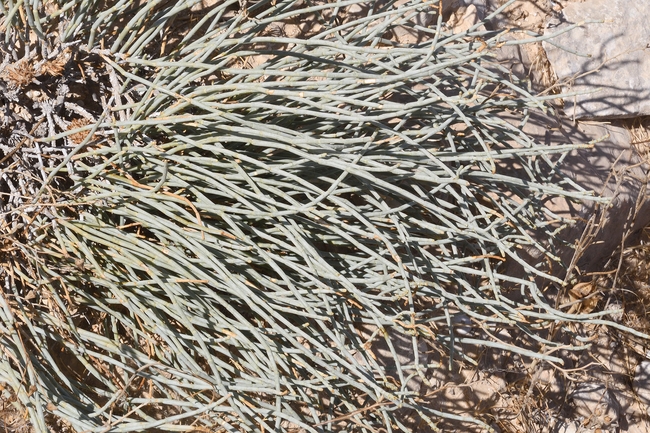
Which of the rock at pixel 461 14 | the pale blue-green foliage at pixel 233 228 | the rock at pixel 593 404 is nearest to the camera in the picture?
the pale blue-green foliage at pixel 233 228

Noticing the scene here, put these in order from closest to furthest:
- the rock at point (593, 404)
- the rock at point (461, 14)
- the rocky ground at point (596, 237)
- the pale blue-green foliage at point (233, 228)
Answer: the pale blue-green foliage at point (233, 228) → the rock at point (461, 14) → the rocky ground at point (596, 237) → the rock at point (593, 404)

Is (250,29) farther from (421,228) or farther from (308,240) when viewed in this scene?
(421,228)

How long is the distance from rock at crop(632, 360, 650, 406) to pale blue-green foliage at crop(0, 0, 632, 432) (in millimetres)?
985

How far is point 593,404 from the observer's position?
2.17 metres

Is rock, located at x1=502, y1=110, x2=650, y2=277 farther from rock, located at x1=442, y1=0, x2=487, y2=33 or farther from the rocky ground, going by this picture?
rock, located at x1=442, y1=0, x2=487, y2=33

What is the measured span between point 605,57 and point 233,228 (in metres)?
1.39

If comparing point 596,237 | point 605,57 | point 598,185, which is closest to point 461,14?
point 605,57

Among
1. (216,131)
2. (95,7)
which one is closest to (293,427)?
(216,131)

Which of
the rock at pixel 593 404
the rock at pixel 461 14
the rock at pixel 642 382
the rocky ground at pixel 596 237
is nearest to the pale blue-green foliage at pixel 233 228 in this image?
the rock at pixel 461 14

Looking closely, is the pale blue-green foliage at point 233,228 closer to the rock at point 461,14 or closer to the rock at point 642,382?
the rock at point 461,14

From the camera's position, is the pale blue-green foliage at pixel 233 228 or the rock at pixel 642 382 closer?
the pale blue-green foliage at pixel 233 228

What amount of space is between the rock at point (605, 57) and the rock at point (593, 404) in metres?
0.91

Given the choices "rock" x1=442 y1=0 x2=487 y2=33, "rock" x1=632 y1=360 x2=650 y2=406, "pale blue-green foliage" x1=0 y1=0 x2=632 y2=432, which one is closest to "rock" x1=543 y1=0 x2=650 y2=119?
"rock" x1=442 y1=0 x2=487 y2=33

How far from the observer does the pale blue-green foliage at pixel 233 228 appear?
137 cm
